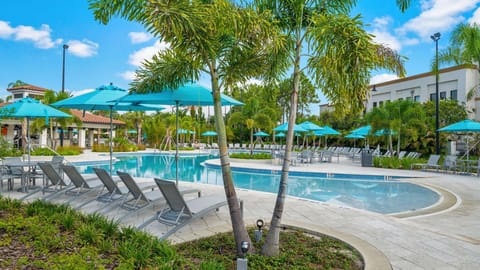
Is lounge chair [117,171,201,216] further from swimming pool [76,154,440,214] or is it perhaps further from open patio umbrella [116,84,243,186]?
swimming pool [76,154,440,214]

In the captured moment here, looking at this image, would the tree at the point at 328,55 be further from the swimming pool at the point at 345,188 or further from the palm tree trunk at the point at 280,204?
the swimming pool at the point at 345,188

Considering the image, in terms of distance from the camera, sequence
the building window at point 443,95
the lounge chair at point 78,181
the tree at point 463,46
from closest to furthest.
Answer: the lounge chair at point 78,181, the tree at point 463,46, the building window at point 443,95

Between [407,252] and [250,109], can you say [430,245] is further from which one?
[250,109]

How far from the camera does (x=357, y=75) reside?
382 cm

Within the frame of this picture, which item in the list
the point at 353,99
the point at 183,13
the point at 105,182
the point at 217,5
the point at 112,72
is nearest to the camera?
the point at 183,13

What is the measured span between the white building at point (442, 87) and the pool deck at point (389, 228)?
2062 cm

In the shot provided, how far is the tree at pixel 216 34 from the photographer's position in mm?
3553

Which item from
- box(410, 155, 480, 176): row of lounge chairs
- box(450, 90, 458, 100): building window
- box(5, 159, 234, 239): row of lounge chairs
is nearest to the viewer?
box(5, 159, 234, 239): row of lounge chairs

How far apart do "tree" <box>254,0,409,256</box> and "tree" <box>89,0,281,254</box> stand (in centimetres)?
43

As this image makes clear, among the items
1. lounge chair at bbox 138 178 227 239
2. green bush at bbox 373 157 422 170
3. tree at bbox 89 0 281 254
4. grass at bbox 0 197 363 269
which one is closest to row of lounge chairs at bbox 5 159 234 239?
lounge chair at bbox 138 178 227 239

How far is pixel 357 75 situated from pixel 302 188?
29.1 ft

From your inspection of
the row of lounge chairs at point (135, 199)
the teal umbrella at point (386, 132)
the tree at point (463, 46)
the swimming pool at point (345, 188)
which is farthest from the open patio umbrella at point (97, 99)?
the teal umbrella at point (386, 132)

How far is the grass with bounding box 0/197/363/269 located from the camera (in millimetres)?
3445

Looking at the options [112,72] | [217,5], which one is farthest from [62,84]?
[217,5]
